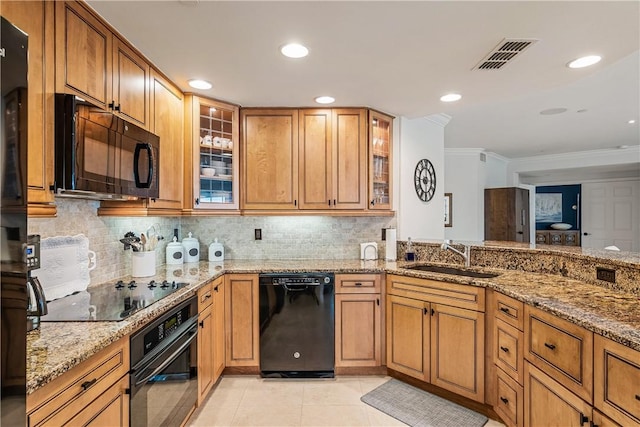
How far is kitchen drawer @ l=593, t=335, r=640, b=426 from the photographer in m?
1.23

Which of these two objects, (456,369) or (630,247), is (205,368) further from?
(630,247)

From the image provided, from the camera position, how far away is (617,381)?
1.31m

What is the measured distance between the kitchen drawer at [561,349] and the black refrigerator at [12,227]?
200cm

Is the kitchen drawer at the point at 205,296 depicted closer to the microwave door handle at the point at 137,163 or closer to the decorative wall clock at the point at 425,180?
the microwave door handle at the point at 137,163

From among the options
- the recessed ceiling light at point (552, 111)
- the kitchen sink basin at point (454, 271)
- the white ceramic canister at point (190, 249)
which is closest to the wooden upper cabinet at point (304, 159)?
the white ceramic canister at point (190, 249)

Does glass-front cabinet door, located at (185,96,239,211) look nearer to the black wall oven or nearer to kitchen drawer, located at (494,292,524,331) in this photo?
the black wall oven

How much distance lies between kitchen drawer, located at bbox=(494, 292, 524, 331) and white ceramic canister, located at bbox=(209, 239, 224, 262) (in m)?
2.40

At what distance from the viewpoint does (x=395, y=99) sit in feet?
9.87

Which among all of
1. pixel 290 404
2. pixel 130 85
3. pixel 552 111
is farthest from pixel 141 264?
pixel 552 111

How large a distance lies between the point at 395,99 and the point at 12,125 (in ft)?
8.88

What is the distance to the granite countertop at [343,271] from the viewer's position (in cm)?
116

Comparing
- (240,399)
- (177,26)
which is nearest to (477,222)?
(240,399)

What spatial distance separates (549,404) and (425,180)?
8.42 feet

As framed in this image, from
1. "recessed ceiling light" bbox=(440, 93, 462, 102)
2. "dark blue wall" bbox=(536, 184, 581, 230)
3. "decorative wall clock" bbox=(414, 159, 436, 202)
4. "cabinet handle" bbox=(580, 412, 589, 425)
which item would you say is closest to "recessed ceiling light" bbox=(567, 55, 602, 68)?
"recessed ceiling light" bbox=(440, 93, 462, 102)
